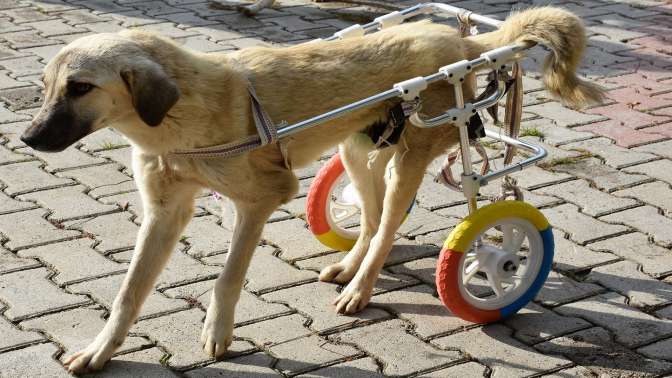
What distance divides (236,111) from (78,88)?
0.67 metres

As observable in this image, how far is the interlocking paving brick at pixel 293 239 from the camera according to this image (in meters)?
Answer: 5.33

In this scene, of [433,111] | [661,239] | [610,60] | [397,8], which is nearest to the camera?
[433,111]

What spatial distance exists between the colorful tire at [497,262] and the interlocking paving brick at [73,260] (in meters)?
1.67

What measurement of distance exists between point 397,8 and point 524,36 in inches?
195

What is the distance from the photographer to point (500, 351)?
4.40m

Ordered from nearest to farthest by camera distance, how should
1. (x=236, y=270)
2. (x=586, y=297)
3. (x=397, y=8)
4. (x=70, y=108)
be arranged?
(x=70, y=108) → (x=236, y=270) → (x=586, y=297) → (x=397, y=8)

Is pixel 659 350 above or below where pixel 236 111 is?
below

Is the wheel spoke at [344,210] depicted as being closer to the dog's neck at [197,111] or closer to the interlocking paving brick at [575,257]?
the interlocking paving brick at [575,257]

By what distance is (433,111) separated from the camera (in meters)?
4.56

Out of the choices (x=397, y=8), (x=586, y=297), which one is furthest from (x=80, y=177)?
(x=397, y=8)

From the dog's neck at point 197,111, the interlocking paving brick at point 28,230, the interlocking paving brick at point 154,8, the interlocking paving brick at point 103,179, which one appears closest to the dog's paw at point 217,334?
the dog's neck at point 197,111

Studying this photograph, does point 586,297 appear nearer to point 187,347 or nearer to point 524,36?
point 524,36

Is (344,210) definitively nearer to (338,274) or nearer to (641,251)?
(338,274)

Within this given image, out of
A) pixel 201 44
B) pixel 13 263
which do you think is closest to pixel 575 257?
pixel 13 263
